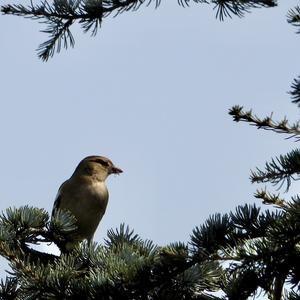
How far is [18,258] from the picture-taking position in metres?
3.68

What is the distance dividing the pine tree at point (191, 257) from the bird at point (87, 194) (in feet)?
12.3

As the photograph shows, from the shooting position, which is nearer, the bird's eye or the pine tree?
the pine tree

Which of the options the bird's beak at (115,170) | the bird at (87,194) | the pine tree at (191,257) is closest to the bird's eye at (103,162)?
the bird at (87,194)

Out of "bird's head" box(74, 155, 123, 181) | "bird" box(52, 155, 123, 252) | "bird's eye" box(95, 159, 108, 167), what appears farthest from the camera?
"bird's eye" box(95, 159, 108, 167)

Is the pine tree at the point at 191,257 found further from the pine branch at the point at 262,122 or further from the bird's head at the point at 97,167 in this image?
the bird's head at the point at 97,167

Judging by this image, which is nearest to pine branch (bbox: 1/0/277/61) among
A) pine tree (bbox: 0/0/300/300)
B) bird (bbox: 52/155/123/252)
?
pine tree (bbox: 0/0/300/300)

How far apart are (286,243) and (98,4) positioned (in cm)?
159

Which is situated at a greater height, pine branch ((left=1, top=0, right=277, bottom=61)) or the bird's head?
the bird's head

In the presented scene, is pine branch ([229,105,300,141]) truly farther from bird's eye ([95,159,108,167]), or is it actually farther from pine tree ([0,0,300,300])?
bird's eye ([95,159,108,167])

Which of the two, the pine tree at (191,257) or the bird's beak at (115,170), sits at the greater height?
the bird's beak at (115,170)

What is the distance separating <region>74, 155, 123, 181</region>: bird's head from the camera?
8766mm

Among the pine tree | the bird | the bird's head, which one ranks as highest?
the bird's head

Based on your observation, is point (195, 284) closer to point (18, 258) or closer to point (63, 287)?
point (63, 287)

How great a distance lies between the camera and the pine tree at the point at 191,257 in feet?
10.2
